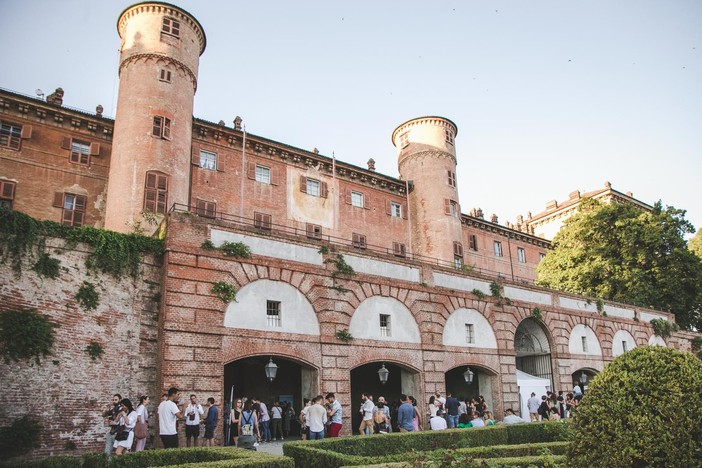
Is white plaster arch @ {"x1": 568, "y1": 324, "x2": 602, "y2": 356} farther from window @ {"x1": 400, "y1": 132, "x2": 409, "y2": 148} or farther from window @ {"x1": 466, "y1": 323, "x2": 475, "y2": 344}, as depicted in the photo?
window @ {"x1": 400, "y1": 132, "x2": 409, "y2": 148}

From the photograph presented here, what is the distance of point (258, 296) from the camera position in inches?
824

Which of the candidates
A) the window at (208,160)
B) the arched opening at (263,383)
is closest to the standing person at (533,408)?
the arched opening at (263,383)

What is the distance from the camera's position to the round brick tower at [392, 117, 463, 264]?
36531 millimetres

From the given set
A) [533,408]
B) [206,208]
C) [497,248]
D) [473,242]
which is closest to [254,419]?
[206,208]

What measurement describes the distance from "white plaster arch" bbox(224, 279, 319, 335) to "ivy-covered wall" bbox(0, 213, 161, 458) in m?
2.71

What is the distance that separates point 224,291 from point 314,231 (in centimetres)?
1330

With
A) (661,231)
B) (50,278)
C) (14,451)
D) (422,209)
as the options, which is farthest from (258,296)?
(661,231)

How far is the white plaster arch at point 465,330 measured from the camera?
88.1 ft

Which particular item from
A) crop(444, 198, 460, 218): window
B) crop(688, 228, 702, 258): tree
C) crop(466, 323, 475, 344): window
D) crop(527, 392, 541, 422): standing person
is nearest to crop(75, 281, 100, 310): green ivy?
crop(466, 323, 475, 344): window

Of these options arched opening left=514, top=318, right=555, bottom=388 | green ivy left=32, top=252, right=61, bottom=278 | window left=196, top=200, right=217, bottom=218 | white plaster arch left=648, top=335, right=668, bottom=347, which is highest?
window left=196, top=200, right=217, bottom=218

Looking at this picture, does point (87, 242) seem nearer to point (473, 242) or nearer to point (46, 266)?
point (46, 266)

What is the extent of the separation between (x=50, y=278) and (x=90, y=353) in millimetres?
2600

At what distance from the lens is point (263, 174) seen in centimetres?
3192

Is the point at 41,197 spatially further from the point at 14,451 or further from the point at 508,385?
the point at 508,385
